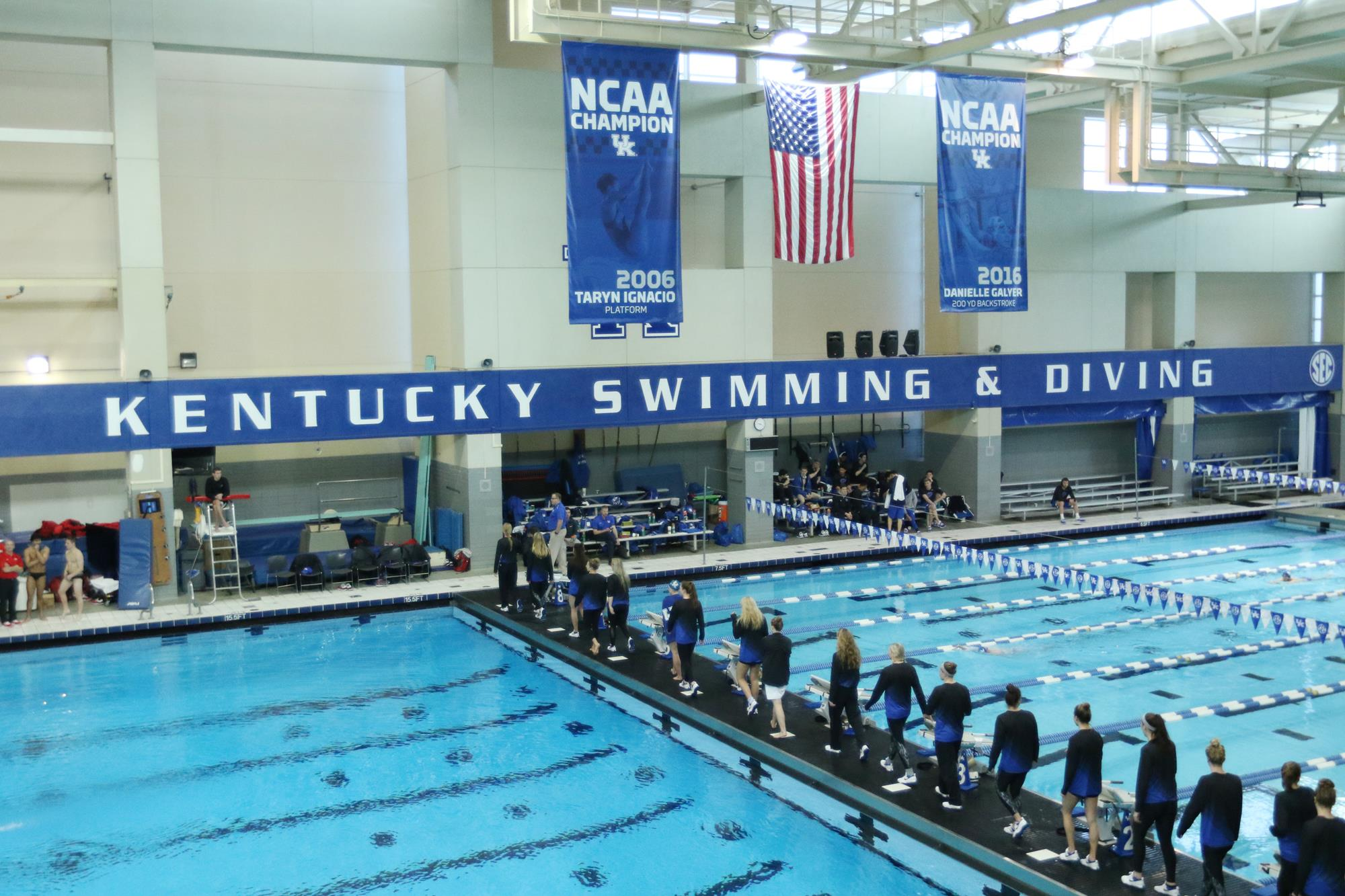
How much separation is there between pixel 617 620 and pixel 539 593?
2404 mm

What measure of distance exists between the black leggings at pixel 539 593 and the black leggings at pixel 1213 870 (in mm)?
9819

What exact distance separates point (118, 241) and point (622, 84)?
759cm

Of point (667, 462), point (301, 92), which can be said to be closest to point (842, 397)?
point (667, 462)

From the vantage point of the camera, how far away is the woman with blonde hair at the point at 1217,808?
7.58m

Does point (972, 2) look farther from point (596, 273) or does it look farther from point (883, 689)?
point (883, 689)

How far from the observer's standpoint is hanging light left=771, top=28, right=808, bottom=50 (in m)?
15.7

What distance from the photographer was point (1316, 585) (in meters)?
18.3

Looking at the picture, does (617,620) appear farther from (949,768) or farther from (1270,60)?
(1270,60)

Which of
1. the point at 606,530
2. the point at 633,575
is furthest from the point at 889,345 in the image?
the point at 633,575

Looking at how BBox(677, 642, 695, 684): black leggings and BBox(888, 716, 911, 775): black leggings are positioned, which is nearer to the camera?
BBox(888, 716, 911, 775): black leggings

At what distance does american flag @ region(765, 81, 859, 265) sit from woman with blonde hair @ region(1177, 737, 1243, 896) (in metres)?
11.7

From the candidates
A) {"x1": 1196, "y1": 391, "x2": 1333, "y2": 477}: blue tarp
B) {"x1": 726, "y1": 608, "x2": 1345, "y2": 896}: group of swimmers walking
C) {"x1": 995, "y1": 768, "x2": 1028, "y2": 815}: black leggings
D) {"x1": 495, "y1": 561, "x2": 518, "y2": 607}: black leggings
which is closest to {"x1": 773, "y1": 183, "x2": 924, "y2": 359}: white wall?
{"x1": 1196, "y1": 391, "x2": 1333, "y2": 477}: blue tarp

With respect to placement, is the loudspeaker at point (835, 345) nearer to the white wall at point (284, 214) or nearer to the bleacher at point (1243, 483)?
the white wall at point (284, 214)

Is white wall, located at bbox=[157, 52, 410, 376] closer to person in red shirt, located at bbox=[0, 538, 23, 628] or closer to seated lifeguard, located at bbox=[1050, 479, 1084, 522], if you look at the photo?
person in red shirt, located at bbox=[0, 538, 23, 628]
